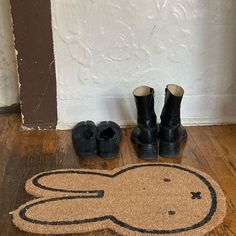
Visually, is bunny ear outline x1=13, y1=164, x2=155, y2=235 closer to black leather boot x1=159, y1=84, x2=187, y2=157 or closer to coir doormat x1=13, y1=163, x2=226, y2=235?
coir doormat x1=13, y1=163, x2=226, y2=235

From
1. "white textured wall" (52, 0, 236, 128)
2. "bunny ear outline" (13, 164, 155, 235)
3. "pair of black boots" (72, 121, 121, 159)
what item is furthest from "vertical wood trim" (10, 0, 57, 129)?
"bunny ear outline" (13, 164, 155, 235)

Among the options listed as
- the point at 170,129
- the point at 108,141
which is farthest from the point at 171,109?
the point at 108,141

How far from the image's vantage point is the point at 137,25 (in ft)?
4.32

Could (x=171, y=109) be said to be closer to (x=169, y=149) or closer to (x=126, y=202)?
(x=169, y=149)

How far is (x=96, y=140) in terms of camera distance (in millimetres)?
1251

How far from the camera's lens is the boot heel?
48.8 inches

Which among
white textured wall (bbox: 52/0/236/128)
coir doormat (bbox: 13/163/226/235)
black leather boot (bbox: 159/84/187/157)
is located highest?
white textured wall (bbox: 52/0/236/128)

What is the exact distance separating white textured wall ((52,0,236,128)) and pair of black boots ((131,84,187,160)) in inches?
6.6

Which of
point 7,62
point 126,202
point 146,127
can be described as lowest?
point 126,202

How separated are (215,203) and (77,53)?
703mm

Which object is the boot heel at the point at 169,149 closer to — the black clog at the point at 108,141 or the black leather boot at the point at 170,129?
the black leather boot at the point at 170,129

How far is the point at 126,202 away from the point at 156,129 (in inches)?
12.8

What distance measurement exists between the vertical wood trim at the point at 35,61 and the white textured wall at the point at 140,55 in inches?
1.2

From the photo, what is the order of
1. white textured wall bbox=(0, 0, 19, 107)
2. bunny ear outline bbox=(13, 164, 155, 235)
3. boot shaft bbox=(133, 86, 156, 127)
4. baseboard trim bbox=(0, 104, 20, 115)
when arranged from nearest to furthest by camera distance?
bunny ear outline bbox=(13, 164, 155, 235)
boot shaft bbox=(133, 86, 156, 127)
white textured wall bbox=(0, 0, 19, 107)
baseboard trim bbox=(0, 104, 20, 115)
